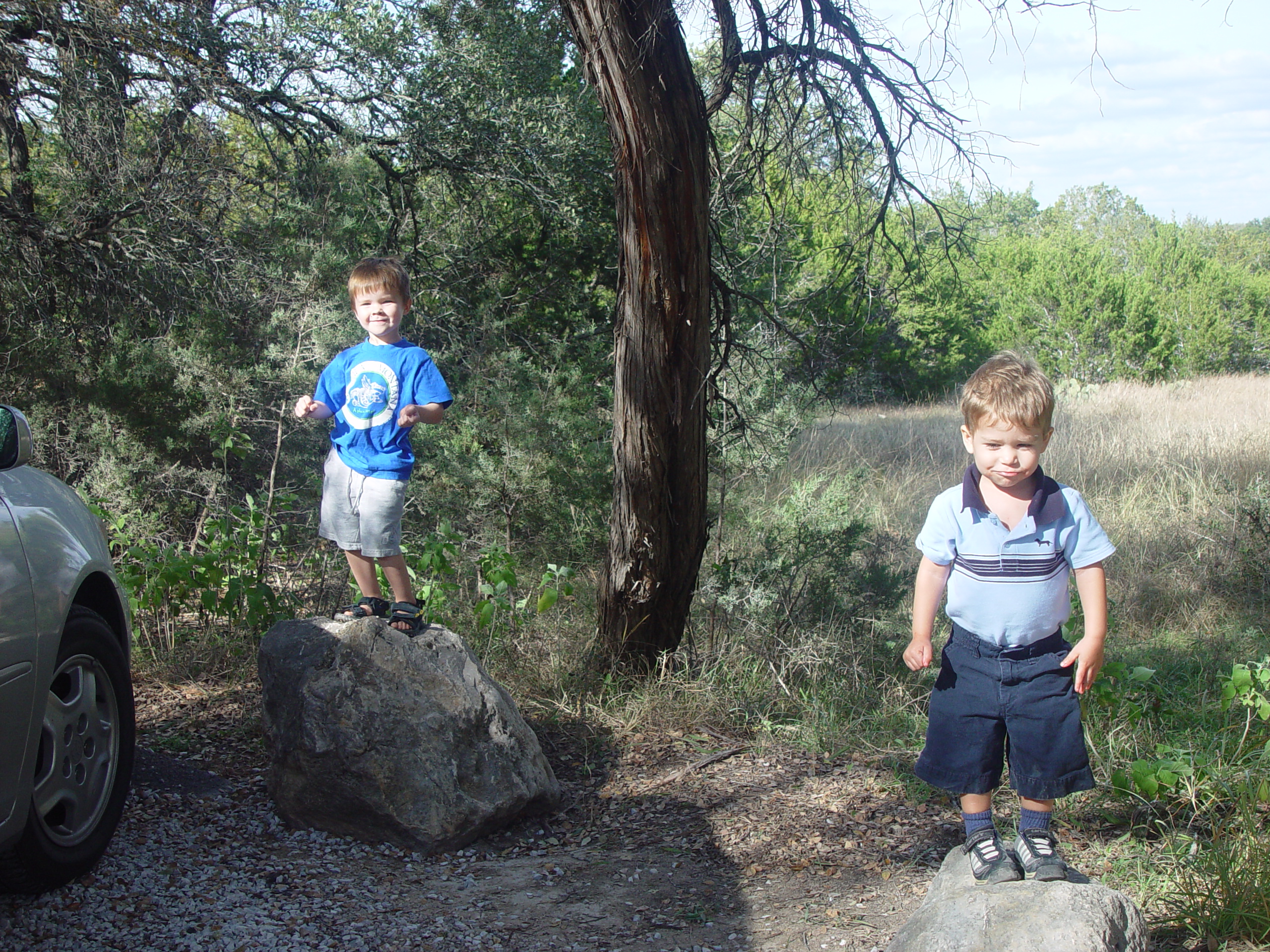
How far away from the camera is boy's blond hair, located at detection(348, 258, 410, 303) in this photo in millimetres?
3779

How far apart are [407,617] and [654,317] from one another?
172 centimetres

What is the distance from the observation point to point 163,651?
16.9 feet

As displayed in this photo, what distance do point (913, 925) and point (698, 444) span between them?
264 centimetres

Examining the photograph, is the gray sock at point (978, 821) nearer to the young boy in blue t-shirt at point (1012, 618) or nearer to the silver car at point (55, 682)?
the young boy in blue t-shirt at point (1012, 618)

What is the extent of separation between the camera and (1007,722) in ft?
8.46

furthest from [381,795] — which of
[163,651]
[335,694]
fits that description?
[163,651]

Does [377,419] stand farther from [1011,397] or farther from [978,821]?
[978,821]

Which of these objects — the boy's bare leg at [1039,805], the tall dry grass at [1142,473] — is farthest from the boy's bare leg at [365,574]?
the tall dry grass at [1142,473]

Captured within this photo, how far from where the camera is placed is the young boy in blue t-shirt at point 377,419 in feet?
12.3

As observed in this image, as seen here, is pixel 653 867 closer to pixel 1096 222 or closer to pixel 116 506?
pixel 116 506

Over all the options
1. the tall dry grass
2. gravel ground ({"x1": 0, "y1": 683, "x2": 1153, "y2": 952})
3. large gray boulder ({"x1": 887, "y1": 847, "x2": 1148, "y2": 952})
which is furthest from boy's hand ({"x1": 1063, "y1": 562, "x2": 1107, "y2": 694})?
the tall dry grass

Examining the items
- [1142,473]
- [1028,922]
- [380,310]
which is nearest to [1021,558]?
[1028,922]

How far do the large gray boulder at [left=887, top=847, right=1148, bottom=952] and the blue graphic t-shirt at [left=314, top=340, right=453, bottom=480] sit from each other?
2451 millimetres

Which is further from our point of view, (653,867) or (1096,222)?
(1096,222)
